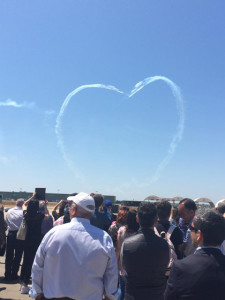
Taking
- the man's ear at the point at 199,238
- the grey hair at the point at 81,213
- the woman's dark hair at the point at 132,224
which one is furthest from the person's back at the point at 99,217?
the man's ear at the point at 199,238

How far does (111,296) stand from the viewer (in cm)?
318

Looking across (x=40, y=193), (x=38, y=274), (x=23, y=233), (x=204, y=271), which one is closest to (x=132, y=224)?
(x=38, y=274)

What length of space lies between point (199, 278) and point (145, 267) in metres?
1.48

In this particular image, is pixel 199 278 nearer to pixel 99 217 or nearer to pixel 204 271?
pixel 204 271

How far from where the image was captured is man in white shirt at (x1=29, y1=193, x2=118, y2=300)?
10.0 feet

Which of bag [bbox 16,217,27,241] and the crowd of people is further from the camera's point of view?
bag [bbox 16,217,27,241]

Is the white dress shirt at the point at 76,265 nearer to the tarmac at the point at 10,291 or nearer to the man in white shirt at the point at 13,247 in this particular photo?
the tarmac at the point at 10,291

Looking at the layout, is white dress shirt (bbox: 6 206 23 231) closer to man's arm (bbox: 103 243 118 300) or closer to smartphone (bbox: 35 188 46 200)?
smartphone (bbox: 35 188 46 200)

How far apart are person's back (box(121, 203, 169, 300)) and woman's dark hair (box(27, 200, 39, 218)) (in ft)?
13.8

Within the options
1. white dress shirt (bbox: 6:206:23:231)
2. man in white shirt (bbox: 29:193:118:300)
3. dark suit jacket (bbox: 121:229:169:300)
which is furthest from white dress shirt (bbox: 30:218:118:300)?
white dress shirt (bbox: 6:206:23:231)

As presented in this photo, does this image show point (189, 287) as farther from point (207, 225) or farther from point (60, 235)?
point (60, 235)

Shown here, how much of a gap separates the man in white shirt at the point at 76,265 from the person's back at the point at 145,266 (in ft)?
1.57

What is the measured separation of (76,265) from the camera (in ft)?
10.1

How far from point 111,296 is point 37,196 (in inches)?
216
